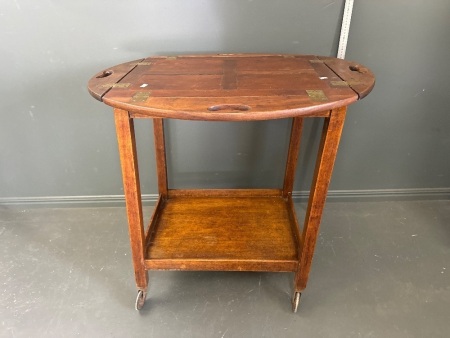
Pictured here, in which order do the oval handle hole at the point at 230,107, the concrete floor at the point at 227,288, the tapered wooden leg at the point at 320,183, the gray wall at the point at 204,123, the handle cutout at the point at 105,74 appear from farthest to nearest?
the gray wall at the point at 204,123
the concrete floor at the point at 227,288
the handle cutout at the point at 105,74
the tapered wooden leg at the point at 320,183
the oval handle hole at the point at 230,107

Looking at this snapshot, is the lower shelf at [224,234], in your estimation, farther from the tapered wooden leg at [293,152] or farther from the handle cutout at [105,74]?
the handle cutout at [105,74]

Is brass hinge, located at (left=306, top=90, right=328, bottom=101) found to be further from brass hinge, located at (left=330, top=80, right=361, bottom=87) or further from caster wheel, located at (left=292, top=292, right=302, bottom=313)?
caster wheel, located at (left=292, top=292, right=302, bottom=313)

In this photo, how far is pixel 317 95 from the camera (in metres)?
0.94

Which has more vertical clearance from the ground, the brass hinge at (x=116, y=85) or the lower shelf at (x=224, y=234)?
the brass hinge at (x=116, y=85)

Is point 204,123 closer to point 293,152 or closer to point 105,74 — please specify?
point 293,152

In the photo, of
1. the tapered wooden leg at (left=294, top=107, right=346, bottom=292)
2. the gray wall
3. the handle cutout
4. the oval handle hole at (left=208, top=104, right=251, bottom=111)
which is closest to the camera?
the oval handle hole at (left=208, top=104, right=251, bottom=111)

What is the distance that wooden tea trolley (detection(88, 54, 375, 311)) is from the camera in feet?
2.97

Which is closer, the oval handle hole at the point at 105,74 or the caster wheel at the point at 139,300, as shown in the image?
the oval handle hole at the point at 105,74

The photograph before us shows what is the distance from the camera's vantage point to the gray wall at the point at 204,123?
1453 millimetres

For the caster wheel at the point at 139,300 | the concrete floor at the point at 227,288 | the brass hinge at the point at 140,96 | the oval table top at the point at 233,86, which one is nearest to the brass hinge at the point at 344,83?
the oval table top at the point at 233,86

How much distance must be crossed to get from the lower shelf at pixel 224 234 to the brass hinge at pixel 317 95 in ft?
2.15

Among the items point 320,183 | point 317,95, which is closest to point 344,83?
point 317,95

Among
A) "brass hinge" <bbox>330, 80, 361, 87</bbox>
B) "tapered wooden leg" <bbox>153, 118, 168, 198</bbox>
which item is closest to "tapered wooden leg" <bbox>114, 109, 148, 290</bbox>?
"tapered wooden leg" <bbox>153, 118, 168, 198</bbox>

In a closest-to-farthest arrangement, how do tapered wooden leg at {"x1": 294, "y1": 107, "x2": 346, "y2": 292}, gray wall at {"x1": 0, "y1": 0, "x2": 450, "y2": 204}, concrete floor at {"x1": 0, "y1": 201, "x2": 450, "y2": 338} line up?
tapered wooden leg at {"x1": 294, "y1": 107, "x2": 346, "y2": 292} < concrete floor at {"x1": 0, "y1": 201, "x2": 450, "y2": 338} < gray wall at {"x1": 0, "y1": 0, "x2": 450, "y2": 204}
